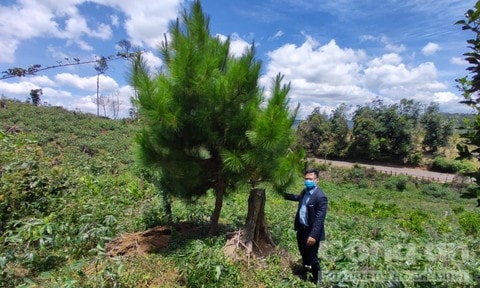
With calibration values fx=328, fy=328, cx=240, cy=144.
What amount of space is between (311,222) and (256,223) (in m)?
0.91

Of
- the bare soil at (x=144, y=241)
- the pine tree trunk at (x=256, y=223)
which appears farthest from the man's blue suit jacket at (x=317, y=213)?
the bare soil at (x=144, y=241)

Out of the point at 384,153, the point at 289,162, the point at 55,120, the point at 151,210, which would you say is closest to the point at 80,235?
the point at 151,210

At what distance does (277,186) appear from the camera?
463 centimetres

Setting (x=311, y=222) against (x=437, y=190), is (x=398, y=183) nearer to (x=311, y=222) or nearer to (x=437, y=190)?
(x=437, y=190)

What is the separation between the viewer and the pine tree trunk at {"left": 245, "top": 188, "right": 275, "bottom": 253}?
15.2 ft

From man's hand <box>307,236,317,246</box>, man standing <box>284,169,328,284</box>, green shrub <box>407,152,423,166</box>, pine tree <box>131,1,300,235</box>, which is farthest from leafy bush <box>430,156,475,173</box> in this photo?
pine tree <box>131,1,300,235</box>

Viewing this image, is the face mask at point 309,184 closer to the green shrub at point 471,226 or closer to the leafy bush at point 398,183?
the green shrub at point 471,226

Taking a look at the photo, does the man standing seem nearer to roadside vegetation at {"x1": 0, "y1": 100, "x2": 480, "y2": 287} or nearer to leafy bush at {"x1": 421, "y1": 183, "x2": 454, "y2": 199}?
roadside vegetation at {"x1": 0, "y1": 100, "x2": 480, "y2": 287}

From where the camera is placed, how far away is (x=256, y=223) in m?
4.88

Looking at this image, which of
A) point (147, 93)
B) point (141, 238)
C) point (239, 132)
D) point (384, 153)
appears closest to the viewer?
point (147, 93)

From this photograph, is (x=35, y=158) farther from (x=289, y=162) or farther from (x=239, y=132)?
(x=289, y=162)

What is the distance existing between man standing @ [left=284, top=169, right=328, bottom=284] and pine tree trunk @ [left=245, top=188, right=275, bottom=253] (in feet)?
1.93

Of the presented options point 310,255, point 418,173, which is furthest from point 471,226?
point 418,173

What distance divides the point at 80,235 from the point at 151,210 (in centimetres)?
166
